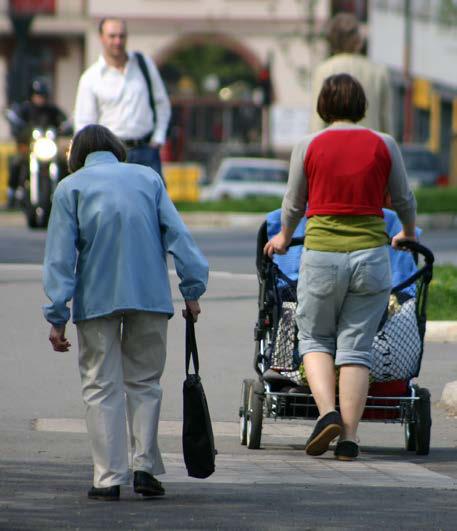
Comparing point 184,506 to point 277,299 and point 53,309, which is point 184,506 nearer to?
point 53,309

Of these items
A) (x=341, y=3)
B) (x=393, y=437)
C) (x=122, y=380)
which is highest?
(x=341, y=3)

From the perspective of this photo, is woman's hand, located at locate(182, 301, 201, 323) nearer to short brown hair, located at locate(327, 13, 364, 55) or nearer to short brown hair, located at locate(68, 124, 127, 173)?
short brown hair, located at locate(68, 124, 127, 173)

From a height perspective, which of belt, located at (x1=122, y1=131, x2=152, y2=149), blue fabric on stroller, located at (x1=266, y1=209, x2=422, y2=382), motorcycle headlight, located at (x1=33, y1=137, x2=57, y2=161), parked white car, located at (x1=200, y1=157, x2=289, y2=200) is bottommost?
parked white car, located at (x1=200, y1=157, x2=289, y2=200)

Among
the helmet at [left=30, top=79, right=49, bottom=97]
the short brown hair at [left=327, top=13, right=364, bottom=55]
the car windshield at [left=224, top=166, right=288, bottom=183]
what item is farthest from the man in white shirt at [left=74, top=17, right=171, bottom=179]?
the car windshield at [left=224, top=166, right=288, bottom=183]

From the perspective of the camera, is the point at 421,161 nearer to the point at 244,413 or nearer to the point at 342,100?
the point at 244,413

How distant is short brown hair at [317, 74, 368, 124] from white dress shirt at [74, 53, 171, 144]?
196 inches

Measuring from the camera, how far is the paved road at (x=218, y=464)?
5.90 meters

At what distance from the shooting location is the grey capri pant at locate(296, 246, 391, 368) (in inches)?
289

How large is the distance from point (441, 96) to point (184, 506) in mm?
46447

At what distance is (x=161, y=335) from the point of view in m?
6.42

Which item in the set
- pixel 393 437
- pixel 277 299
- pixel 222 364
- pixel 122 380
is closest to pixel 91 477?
pixel 122 380

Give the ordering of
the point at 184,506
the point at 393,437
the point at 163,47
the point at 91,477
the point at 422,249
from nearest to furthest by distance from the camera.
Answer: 1. the point at 184,506
2. the point at 91,477
3. the point at 422,249
4. the point at 393,437
5. the point at 163,47

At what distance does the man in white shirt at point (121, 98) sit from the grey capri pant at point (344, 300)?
518 centimetres

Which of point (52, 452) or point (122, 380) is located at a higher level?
point (122, 380)
